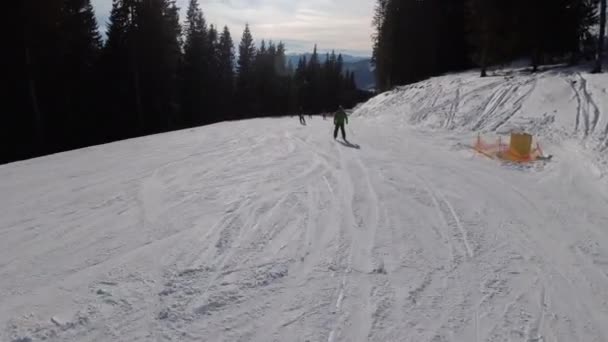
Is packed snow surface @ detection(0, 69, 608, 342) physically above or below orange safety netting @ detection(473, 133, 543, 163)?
below

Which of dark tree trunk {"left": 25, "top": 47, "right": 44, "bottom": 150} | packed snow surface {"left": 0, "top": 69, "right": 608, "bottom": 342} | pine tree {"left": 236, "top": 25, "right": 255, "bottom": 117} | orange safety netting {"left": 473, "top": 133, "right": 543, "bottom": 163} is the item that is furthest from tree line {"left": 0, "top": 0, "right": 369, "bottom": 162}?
orange safety netting {"left": 473, "top": 133, "right": 543, "bottom": 163}

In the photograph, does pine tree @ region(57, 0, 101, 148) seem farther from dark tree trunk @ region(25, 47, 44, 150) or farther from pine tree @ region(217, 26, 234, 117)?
pine tree @ region(217, 26, 234, 117)

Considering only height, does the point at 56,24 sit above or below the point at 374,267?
above

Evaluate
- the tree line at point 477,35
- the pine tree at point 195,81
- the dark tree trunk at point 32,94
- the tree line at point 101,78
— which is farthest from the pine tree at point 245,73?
the dark tree trunk at point 32,94

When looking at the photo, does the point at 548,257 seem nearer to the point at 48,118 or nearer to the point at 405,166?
the point at 405,166

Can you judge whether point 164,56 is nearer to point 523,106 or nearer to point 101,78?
point 101,78

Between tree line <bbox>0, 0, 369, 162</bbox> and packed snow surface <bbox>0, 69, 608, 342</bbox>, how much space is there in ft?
58.4

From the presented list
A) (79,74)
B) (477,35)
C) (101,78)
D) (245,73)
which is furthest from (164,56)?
(245,73)

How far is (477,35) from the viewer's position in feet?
94.4

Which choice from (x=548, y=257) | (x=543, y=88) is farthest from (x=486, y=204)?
(x=543, y=88)

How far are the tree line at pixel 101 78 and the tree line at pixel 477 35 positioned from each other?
2251 centimetres

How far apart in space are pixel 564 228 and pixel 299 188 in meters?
5.28

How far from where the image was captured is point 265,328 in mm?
4020

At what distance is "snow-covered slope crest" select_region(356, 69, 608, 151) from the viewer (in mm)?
14750
